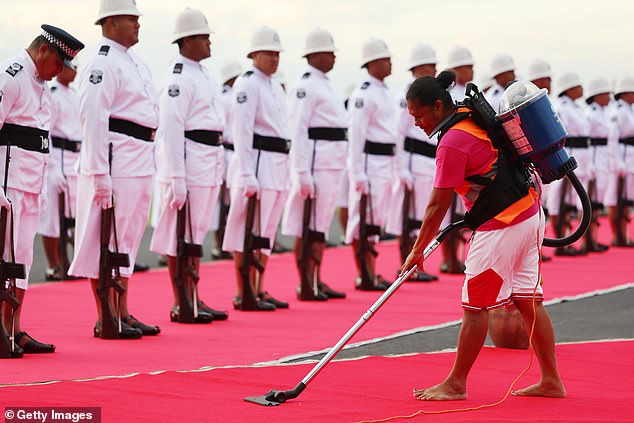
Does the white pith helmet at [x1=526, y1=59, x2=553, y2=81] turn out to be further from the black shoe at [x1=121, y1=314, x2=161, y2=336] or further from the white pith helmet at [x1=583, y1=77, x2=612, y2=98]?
the black shoe at [x1=121, y1=314, x2=161, y2=336]

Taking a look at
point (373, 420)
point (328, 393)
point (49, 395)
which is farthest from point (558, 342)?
point (49, 395)

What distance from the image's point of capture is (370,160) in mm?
11820

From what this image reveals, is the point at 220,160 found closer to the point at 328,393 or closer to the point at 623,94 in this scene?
the point at 328,393

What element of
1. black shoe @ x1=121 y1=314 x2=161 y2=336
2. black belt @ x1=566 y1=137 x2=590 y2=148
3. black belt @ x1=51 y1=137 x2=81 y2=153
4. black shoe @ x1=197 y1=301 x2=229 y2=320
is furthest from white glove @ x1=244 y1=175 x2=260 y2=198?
black belt @ x1=566 y1=137 x2=590 y2=148

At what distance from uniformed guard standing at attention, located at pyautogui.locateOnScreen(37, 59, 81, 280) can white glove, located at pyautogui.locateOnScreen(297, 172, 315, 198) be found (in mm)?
3125

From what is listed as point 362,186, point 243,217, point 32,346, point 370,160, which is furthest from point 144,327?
point 370,160

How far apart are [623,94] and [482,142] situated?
11.9 meters

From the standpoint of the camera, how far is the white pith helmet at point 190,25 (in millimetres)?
9414

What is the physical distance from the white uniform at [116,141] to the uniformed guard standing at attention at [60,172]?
4.26 metres

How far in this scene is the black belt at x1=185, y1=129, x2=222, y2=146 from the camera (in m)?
9.30

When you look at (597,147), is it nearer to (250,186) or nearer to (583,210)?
(250,186)

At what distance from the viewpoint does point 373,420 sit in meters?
5.61

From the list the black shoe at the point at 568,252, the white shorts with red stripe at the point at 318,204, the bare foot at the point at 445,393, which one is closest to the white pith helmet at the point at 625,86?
the black shoe at the point at 568,252

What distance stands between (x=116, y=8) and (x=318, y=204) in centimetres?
317
